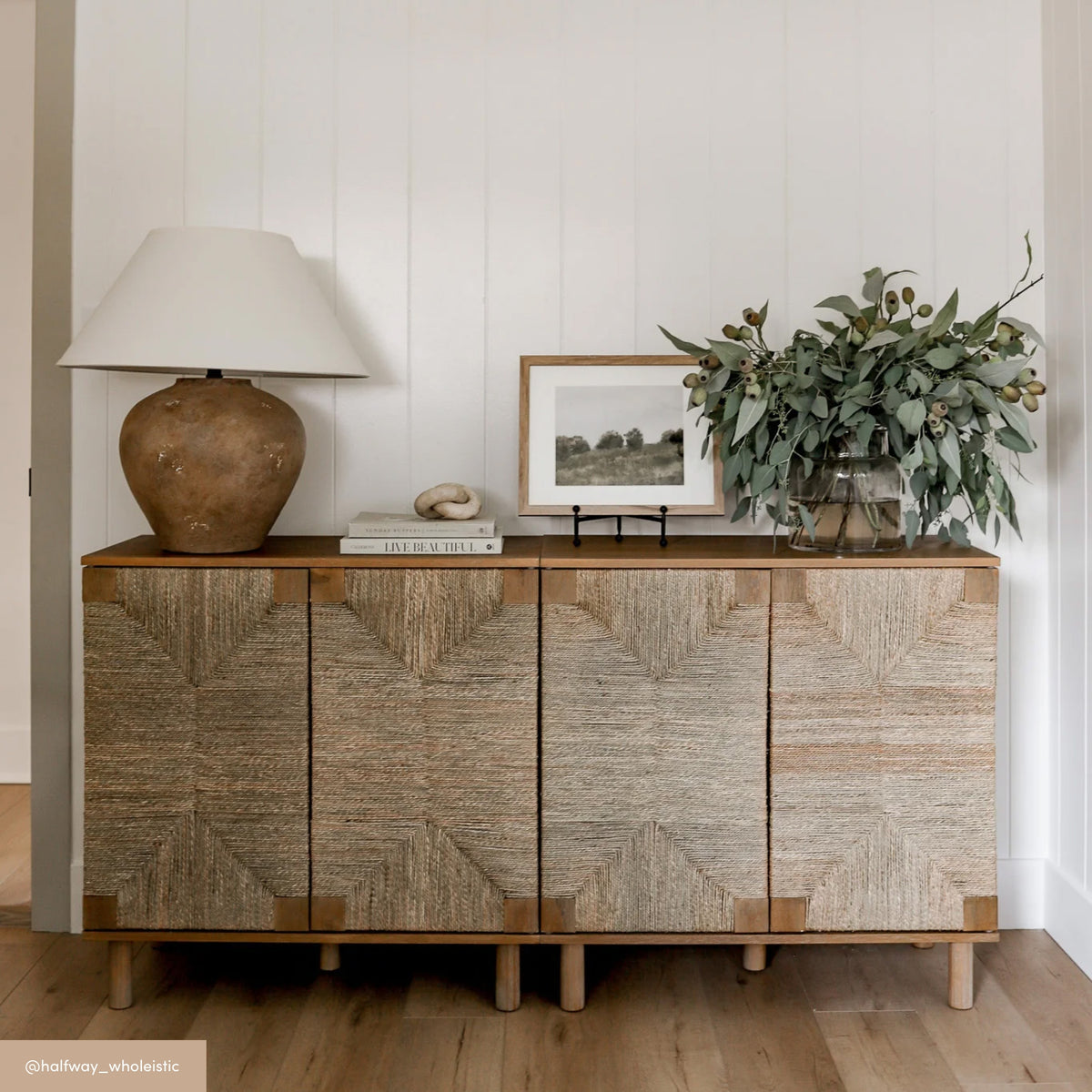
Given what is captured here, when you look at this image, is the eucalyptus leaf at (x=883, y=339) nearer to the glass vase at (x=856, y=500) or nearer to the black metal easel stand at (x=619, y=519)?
the glass vase at (x=856, y=500)

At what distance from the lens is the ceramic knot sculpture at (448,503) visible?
6.58ft

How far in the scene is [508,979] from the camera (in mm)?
1939

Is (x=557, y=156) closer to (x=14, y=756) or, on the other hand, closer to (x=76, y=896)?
(x=76, y=896)

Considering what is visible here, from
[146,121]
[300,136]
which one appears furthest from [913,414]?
[146,121]

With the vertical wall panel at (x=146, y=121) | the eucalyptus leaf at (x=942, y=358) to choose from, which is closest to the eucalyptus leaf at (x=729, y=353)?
the eucalyptus leaf at (x=942, y=358)

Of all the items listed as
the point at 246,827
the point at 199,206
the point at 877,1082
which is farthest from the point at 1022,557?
the point at 199,206

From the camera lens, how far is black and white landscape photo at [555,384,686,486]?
214 centimetres

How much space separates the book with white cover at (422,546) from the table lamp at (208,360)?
0.64ft

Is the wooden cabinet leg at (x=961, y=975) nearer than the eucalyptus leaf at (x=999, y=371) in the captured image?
No

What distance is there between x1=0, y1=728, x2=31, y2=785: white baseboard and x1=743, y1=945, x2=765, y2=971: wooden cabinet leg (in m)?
2.14

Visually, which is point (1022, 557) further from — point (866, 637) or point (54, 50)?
point (54, 50)

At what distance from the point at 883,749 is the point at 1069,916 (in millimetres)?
647

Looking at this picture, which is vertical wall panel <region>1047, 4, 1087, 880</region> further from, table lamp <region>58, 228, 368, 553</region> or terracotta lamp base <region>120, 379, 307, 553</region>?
terracotta lamp base <region>120, 379, 307, 553</region>

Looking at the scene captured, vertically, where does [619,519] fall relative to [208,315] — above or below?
below
